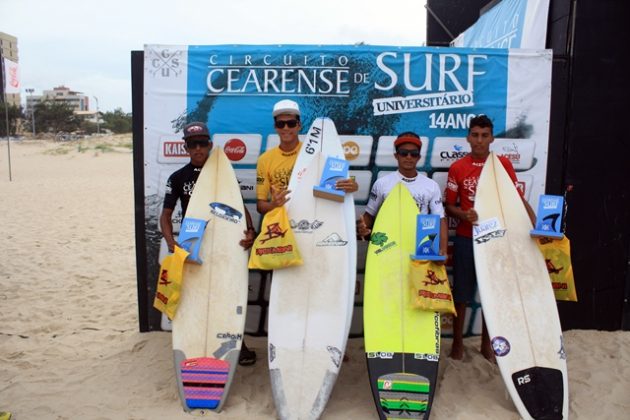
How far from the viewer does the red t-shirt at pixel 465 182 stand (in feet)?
10.6

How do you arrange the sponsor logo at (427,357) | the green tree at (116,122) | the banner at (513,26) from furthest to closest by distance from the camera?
the green tree at (116,122) < the banner at (513,26) < the sponsor logo at (427,357)

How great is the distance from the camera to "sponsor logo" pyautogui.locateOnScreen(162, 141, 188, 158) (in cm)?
357

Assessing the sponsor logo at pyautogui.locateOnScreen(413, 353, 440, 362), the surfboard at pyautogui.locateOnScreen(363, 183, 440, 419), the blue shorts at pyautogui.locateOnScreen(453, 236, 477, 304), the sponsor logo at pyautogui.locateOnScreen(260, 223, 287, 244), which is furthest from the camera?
the blue shorts at pyautogui.locateOnScreen(453, 236, 477, 304)

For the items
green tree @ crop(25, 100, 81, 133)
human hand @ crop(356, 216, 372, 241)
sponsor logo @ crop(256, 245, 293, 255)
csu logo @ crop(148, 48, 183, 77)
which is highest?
green tree @ crop(25, 100, 81, 133)

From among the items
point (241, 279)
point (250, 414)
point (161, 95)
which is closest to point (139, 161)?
point (161, 95)

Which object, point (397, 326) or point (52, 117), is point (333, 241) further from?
point (52, 117)

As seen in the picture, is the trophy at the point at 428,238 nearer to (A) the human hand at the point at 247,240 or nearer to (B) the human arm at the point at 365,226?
(B) the human arm at the point at 365,226

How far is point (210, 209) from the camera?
326 cm

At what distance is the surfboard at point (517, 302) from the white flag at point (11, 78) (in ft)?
38.3

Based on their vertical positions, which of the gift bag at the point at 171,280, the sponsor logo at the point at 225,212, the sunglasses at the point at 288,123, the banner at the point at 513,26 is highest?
the banner at the point at 513,26

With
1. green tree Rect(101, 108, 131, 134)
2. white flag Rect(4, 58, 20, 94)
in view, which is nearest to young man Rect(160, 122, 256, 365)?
white flag Rect(4, 58, 20, 94)

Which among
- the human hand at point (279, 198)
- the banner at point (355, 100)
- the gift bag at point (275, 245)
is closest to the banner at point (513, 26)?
the banner at point (355, 100)

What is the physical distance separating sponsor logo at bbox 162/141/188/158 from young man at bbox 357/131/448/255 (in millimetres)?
1420

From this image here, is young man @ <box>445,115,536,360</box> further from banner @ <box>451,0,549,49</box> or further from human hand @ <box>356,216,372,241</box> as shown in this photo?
banner @ <box>451,0,549,49</box>
